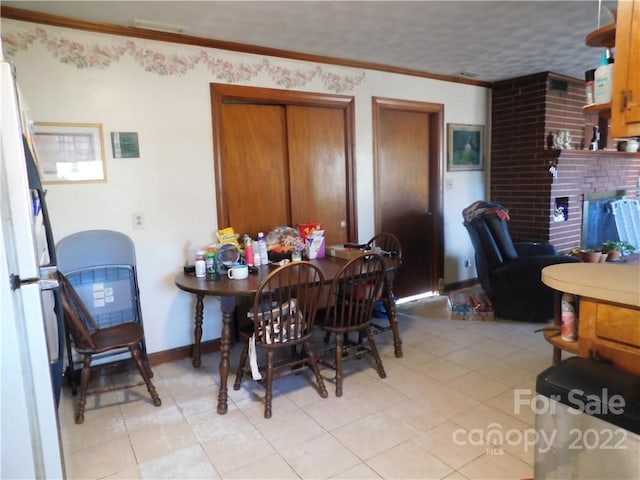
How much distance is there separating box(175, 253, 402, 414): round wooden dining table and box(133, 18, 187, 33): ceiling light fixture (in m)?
1.59

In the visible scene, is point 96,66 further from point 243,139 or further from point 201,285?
point 201,285

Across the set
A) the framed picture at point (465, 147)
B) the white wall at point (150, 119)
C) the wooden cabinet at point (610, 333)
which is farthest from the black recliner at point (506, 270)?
the wooden cabinet at point (610, 333)

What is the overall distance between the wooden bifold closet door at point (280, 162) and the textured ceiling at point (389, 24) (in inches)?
18.4

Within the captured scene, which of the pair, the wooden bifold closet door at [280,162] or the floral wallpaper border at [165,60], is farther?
the wooden bifold closet door at [280,162]

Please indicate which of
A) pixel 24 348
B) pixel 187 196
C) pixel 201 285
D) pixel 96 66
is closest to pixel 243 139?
pixel 187 196

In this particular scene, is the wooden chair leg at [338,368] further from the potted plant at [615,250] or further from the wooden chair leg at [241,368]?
the potted plant at [615,250]

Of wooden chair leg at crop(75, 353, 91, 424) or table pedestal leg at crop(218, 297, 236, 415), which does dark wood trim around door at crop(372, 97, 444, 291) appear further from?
wooden chair leg at crop(75, 353, 91, 424)

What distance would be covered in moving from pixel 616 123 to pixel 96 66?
9.23ft

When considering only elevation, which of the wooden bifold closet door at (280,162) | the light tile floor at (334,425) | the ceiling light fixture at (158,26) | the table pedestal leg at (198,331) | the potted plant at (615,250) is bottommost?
the light tile floor at (334,425)

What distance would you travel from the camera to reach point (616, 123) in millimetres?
1629

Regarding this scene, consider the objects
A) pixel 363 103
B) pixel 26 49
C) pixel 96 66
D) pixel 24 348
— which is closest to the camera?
pixel 24 348

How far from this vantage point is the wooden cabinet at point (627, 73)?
1529 millimetres

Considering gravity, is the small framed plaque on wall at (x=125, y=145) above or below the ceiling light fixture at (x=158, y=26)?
below

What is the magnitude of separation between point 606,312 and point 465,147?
11.8ft
